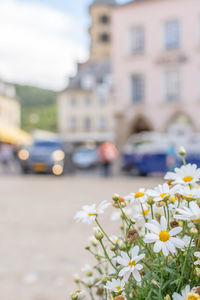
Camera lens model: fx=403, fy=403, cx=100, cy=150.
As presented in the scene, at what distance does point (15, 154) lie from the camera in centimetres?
3272

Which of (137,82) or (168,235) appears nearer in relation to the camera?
(168,235)

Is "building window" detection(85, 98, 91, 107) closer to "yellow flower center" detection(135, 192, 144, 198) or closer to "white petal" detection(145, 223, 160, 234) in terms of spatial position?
"yellow flower center" detection(135, 192, 144, 198)

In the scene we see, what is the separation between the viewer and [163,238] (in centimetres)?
100

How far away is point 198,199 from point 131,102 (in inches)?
927

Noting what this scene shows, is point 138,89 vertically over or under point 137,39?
under

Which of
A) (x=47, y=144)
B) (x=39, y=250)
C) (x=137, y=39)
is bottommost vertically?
(x=39, y=250)

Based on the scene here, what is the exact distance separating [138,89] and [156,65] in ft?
5.91

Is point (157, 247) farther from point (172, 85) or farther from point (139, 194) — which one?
point (172, 85)

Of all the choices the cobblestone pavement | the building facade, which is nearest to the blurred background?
the cobblestone pavement

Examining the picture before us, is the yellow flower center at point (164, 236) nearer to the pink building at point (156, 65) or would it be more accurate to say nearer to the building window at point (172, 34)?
the pink building at point (156, 65)

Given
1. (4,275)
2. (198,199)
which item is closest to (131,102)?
(4,275)

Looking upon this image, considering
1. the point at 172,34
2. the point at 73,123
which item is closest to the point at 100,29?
the point at 73,123

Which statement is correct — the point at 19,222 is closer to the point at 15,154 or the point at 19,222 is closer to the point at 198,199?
the point at 198,199

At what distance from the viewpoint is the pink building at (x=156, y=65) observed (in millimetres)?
22516
